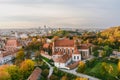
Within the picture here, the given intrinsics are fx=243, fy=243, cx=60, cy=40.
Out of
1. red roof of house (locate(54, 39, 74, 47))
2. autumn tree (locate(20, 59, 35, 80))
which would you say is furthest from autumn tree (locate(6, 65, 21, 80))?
red roof of house (locate(54, 39, 74, 47))

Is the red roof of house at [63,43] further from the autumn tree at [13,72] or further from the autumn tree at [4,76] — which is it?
the autumn tree at [4,76]

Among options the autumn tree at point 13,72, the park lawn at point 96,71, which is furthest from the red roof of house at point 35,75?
the park lawn at point 96,71

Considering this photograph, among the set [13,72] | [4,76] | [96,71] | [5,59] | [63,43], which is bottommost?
[5,59]

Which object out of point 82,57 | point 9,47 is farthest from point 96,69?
point 9,47

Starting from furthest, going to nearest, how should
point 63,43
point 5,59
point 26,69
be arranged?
1. point 63,43
2. point 5,59
3. point 26,69

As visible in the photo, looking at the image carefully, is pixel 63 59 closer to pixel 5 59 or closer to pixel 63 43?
pixel 63 43

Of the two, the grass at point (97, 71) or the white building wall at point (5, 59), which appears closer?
the grass at point (97, 71)

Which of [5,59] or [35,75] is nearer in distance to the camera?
[35,75]

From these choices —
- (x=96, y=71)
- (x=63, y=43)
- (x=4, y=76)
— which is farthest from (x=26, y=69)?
(x=63, y=43)

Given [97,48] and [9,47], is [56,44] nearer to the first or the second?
[97,48]

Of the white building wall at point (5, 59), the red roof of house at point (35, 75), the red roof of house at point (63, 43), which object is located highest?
the red roof of house at point (63, 43)

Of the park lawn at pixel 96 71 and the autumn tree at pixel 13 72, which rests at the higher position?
the autumn tree at pixel 13 72

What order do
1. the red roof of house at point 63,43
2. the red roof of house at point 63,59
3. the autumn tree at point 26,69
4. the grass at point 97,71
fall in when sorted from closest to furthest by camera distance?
the autumn tree at point 26,69 → the grass at point 97,71 → the red roof of house at point 63,59 → the red roof of house at point 63,43
